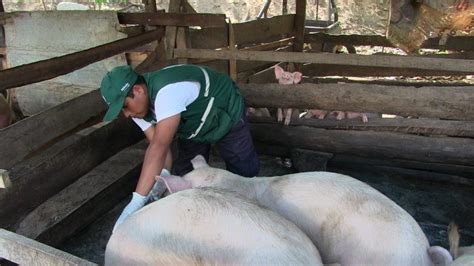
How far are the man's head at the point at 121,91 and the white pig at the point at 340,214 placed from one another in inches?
19.5

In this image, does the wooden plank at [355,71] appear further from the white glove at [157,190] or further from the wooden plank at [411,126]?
the white glove at [157,190]

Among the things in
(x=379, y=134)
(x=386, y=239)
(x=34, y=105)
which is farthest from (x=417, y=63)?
(x=34, y=105)

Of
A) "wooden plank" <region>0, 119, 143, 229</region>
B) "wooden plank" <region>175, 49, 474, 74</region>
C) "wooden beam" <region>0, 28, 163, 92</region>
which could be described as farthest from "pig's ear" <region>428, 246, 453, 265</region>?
"wooden beam" <region>0, 28, 163, 92</region>

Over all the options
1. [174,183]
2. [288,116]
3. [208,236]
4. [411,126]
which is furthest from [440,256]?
[288,116]

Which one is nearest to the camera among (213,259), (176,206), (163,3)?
(213,259)

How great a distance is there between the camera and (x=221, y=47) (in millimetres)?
5133

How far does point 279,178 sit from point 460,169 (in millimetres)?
2350

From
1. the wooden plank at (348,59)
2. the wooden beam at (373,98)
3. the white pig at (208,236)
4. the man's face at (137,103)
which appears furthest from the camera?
the wooden plank at (348,59)

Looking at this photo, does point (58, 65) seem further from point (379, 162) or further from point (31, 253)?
point (379, 162)

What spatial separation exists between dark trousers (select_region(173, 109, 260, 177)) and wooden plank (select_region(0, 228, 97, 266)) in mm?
1790

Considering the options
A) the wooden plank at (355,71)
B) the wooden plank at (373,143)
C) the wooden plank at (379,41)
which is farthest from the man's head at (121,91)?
the wooden plank at (355,71)

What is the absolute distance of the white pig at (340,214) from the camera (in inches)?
Answer: 78.7

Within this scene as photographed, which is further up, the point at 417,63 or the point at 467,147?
the point at 417,63

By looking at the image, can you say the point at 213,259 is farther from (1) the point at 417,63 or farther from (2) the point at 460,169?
(2) the point at 460,169
